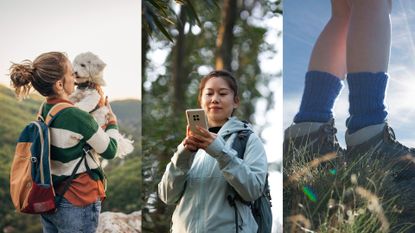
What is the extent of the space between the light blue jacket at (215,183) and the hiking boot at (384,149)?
1.67 m

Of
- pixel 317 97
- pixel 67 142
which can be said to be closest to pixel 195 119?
pixel 67 142

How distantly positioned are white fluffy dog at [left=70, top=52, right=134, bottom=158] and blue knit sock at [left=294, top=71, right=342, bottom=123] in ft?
4.15

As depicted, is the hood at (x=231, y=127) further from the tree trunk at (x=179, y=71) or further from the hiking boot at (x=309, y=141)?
the tree trunk at (x=179, y=71)

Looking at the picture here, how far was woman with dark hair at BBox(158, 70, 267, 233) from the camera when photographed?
2357 millimetres

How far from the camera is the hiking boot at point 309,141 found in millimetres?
4172

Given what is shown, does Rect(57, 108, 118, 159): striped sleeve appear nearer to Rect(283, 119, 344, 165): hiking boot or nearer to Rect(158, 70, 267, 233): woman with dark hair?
Rect(283, 119, 344, 165): hiking boot

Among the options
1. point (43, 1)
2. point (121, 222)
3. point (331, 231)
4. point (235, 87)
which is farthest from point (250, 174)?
point (43, 1)

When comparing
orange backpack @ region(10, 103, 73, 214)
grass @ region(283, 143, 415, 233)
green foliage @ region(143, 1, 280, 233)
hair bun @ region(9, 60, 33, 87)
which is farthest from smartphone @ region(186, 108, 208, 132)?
green foliage @ region(143, 1, 280, 233)

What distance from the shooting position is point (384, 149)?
158 inches

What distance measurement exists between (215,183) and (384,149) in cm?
187

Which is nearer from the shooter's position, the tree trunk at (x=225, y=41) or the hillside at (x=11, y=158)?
the hillside at (x=11, y=158)

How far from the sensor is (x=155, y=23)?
4.71 m

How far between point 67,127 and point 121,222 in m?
0.79

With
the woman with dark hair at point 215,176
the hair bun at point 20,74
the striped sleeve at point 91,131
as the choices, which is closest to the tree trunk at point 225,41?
the striped sleeve at point 91,131
